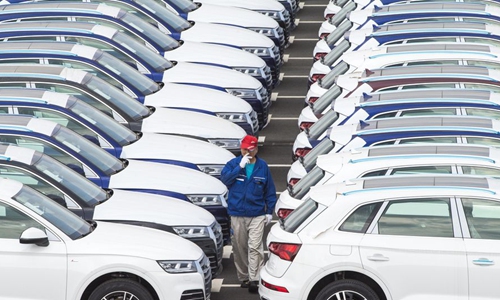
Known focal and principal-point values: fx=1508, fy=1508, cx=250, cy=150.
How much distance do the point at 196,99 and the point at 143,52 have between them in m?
1.50

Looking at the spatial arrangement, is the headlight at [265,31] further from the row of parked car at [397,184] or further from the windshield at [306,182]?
the windshield at [306,182]

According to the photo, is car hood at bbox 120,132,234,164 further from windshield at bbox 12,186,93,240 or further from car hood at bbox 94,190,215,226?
windshield at bbox 12,186,93,240

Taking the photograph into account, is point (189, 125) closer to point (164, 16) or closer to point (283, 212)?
point (283, 212)

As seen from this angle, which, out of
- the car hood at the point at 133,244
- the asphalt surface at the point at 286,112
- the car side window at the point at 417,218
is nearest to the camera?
the car side window at the point at 417,218

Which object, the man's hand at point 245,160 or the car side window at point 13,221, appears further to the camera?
the man's hand at point 245,160

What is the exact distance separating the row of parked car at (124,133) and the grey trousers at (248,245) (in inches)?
12.4

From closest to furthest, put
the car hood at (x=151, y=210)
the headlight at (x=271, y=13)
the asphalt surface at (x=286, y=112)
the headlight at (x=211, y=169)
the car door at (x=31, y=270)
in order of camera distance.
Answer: the car door at (x=31, y=270) < the car hood at (x=151, y=210) < the asphalt surface at (x=286, y=112) < the headlight at (x=211, y=169) < the headlight at (x=271, y=13)

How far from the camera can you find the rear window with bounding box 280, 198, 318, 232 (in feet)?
47.5

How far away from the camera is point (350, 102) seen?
18.7 meters

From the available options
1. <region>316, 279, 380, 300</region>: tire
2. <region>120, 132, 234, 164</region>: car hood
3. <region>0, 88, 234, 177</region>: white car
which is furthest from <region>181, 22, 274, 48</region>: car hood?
<region>316, 279, 380, 300</region>: tire

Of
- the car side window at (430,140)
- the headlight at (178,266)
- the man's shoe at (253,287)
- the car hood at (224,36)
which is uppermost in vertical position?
the car hood at (224,36)

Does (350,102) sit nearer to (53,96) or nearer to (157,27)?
(53,96)

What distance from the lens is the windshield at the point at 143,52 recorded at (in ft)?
72.1

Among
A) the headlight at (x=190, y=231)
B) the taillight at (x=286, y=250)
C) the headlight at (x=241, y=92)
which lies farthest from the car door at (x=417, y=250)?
the headlight at (x=241, y=92)
